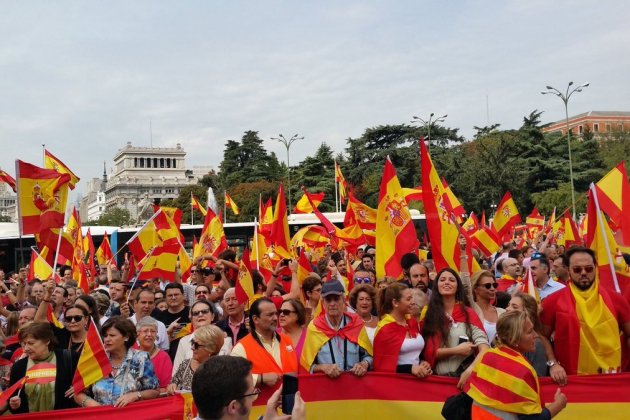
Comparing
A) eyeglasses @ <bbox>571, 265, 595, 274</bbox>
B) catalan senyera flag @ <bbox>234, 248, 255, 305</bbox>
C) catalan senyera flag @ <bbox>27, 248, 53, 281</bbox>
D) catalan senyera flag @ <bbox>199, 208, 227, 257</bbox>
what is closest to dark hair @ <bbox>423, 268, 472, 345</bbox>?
eyeglasses @ <bbox>571, 265, 595, 274</bbox>

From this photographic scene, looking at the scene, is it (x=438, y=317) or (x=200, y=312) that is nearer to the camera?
(x=438, y=317)

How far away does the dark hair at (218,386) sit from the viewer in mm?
2693

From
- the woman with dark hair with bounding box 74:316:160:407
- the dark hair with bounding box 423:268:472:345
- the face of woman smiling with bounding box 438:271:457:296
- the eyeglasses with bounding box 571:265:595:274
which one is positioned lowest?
the woman with dark hair with bounding box 74:316:160:407

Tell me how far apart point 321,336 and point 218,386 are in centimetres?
280

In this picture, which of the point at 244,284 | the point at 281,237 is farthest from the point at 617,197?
A: the point at 281,237

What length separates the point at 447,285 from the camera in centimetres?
555

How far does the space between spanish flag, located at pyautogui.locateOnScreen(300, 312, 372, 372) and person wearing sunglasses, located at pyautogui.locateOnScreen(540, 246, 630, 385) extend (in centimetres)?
128

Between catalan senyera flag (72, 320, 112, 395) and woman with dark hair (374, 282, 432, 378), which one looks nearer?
catalan senyera flag (72, 320, 112, 395)

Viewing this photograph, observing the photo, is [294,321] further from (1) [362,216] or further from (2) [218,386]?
(1) [362,216]

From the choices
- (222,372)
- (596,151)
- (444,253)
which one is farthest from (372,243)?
(596,151)

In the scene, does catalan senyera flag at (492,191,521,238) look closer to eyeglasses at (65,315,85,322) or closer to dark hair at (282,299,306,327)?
dark hair at (282,299,306,327)

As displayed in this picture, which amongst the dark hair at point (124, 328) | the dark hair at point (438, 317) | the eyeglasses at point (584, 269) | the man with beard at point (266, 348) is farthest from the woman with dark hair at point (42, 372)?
the eyeglasses at point (584, 269)

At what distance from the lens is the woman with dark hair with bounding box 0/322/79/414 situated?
206 inches

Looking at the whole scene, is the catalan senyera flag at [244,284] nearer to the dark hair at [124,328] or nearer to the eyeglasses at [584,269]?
the dark hair at [124,328]
